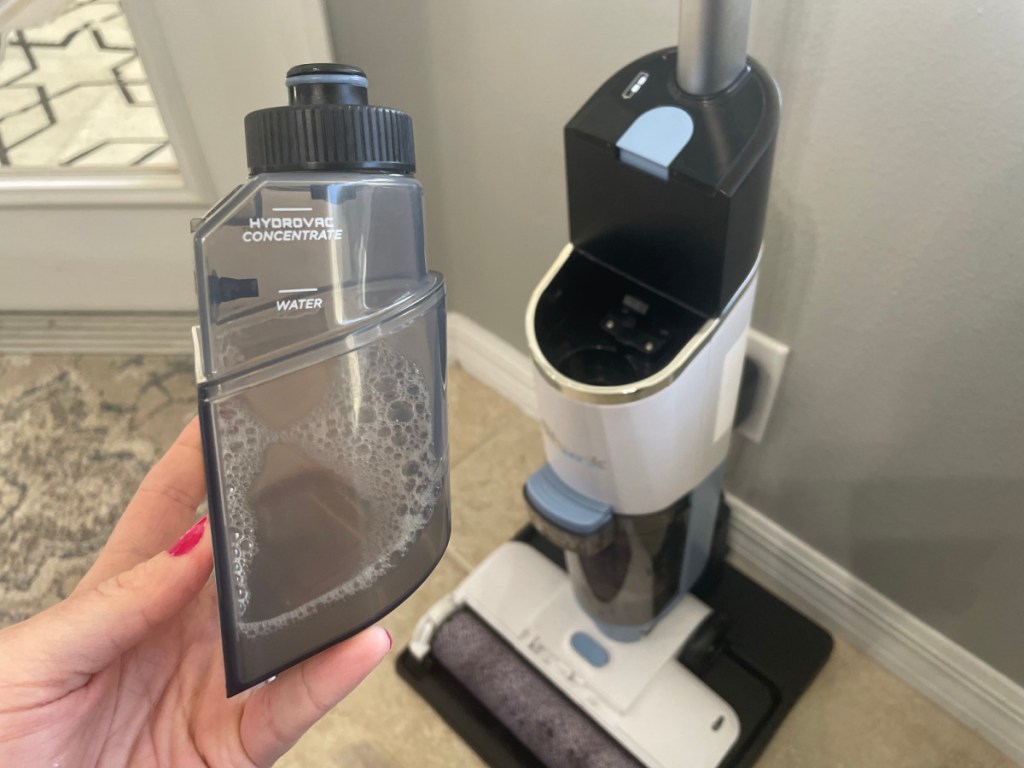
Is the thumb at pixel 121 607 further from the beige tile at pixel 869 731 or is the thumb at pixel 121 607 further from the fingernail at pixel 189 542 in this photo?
the beige tile at pixel 869 731

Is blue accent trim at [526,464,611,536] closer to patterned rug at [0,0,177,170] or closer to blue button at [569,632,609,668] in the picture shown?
blue button at [569,632,609,668]

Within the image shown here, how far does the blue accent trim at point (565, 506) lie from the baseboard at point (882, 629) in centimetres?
33

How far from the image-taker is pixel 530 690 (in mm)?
840

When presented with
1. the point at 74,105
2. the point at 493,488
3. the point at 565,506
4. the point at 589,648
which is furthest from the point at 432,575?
the point at 74,105

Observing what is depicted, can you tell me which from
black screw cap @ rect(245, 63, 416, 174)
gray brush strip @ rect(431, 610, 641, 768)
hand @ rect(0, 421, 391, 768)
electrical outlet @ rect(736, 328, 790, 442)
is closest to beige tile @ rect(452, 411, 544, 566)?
gray brush strip @ rect(431, 610, 641, 768)

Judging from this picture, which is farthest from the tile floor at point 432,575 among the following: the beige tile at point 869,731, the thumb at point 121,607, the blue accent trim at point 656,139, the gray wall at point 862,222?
the blue accent trim at point 656,139

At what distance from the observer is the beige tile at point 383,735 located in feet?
2.88

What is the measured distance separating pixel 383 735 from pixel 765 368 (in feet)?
1.87

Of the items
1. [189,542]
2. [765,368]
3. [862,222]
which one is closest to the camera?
[189,542]

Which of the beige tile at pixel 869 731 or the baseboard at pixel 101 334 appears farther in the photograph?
the baseboard at pixel 101 334

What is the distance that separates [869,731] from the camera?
2.87 feet

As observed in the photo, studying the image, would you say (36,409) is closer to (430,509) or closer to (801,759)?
(430,509)

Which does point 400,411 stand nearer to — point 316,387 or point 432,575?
point 316,387

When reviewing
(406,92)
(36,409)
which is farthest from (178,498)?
(36,409)
